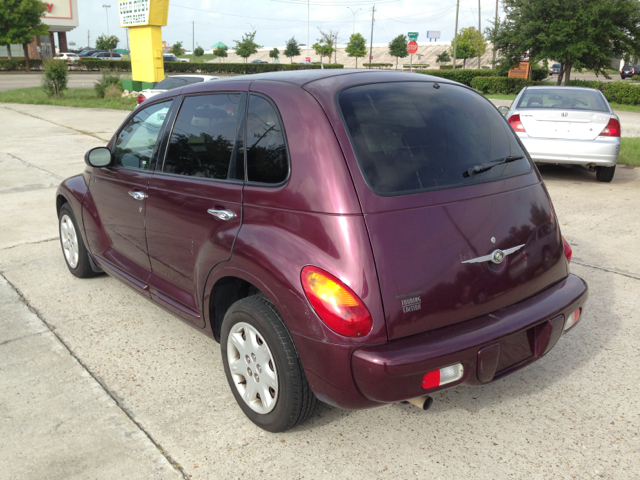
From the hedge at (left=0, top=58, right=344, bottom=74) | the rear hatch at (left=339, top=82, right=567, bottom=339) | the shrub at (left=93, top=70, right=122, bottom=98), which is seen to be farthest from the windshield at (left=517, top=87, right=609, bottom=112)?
the hedge at (left=0, top=58, right=344, bottom=74)

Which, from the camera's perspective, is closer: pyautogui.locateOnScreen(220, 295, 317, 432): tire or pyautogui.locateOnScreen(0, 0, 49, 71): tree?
pyautogui.locateOnScreen(220, 295, 317, 432): tire

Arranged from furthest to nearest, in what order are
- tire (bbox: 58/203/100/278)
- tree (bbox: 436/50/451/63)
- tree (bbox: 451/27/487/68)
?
tree (bbox: 436/50/451/63), tree (bbox: 451/27/487/68), tire (bbox: 58/203/100/278)

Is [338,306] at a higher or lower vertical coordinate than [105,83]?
lower

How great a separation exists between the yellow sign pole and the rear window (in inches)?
901

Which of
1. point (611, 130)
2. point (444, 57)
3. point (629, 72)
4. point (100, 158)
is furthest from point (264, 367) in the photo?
point (444, 57)

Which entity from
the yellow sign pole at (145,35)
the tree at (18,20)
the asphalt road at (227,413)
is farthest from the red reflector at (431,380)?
the tree at (18,20)

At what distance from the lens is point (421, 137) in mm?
2758

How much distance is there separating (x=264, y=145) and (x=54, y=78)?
78.3 feet

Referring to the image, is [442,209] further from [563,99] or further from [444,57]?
[444,57]

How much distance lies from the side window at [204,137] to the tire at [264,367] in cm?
77

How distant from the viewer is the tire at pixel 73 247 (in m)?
4.83


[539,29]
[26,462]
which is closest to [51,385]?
[26,462]

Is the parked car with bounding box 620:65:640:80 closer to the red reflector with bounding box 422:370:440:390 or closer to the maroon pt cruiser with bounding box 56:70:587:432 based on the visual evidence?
the maroon pt cruiser with bounding box 56:70:587:432

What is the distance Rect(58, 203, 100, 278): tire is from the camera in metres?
4.83
